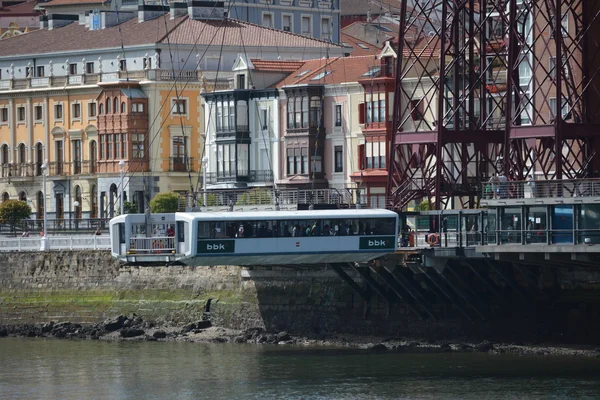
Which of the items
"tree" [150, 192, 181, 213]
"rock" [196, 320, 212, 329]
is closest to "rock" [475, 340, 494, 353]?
"rock" [196, 320, 212, 329]

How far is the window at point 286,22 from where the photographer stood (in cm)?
16788

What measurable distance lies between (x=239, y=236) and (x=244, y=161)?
4698 centimetres

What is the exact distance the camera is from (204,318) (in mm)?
98938

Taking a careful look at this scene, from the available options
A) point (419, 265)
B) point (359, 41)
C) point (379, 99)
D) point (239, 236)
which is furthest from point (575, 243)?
point (359, 41)

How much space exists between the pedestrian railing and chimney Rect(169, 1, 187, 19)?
42.0 meters

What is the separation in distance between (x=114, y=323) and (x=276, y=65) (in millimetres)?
37887

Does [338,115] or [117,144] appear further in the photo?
[117,144]

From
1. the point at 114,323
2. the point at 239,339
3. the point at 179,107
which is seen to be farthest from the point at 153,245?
the point at 179,107

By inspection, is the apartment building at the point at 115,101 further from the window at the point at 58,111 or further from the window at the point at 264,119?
the window at the point at 264,119

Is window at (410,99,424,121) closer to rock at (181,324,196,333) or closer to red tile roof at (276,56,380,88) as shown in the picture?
red tile roof at (276,56,380,88)

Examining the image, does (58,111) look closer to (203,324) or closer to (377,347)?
(203,324)

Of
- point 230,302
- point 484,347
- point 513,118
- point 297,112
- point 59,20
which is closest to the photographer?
point 484,347

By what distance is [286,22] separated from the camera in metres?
168

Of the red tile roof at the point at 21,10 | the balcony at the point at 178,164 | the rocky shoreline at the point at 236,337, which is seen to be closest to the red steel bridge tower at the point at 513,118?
the rocky shoreline at the point at 236,337
